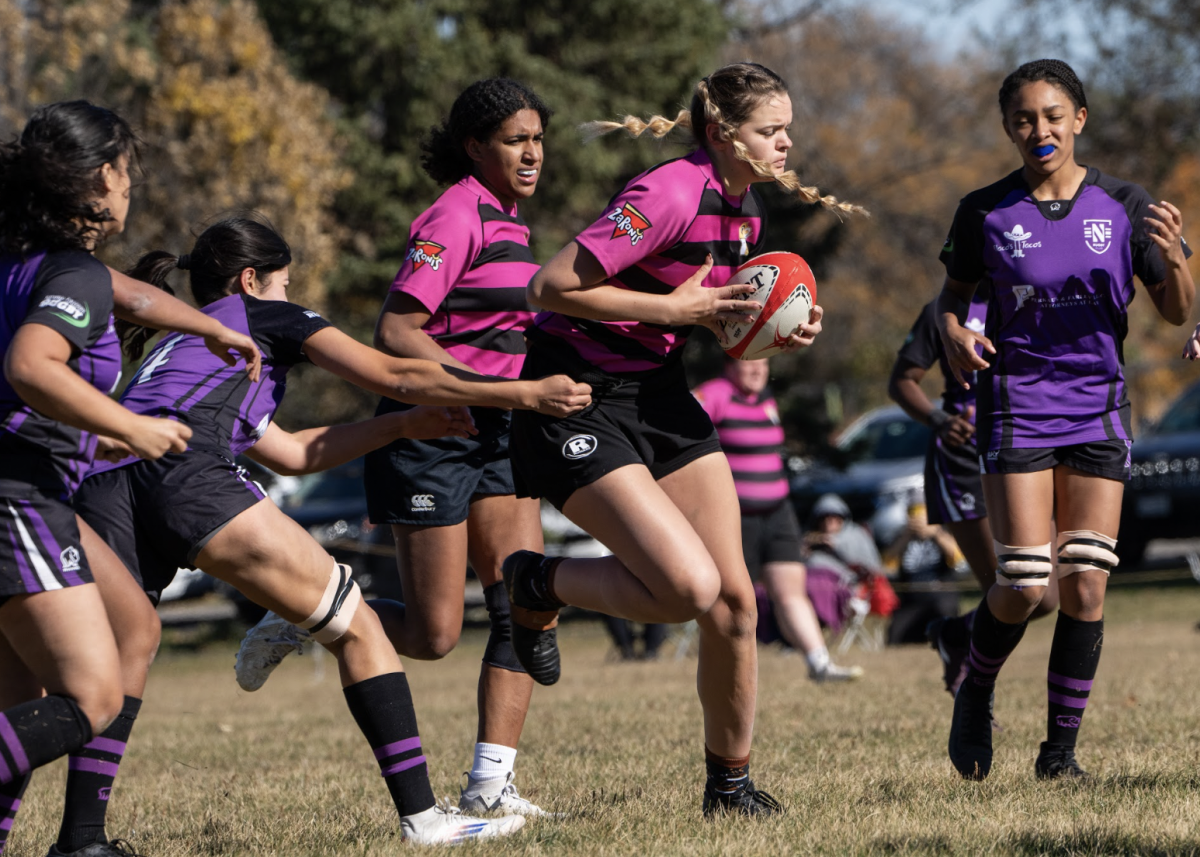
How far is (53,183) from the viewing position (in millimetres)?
3580

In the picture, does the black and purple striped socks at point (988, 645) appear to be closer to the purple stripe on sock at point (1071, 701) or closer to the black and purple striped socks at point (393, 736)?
the purple stripe on sock at point (1071, 701)

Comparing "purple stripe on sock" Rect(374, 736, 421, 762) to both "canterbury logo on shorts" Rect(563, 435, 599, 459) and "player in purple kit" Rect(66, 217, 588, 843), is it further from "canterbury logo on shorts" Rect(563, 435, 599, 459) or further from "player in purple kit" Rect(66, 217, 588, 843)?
"canterbury logo on shorts" Rect(563, 435, 599, 459)

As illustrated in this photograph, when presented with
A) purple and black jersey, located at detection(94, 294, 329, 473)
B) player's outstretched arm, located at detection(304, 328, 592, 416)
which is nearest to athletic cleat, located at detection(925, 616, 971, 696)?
player's outstretched arm, located at detection(304, 328, 592, 416)

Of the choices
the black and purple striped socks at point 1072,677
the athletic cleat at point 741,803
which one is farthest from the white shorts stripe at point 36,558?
the black and purple striped socks at point 1072,677

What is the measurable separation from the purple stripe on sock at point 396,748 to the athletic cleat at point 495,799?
723 mm

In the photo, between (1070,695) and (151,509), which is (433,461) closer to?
(151,509)

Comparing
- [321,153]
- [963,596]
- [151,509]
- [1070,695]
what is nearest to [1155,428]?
[963,596]

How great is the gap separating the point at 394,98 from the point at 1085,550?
17088 millimetres

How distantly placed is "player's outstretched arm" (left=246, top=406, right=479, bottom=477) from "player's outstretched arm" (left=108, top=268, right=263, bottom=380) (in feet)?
2.36

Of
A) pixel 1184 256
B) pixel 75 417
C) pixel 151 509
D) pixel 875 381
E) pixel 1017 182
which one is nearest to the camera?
pixel 75 417

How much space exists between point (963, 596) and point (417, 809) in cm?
1346

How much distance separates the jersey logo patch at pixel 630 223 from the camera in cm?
418

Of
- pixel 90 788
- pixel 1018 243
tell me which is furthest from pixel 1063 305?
pixel 90 788

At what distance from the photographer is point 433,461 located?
5008 millimetres
